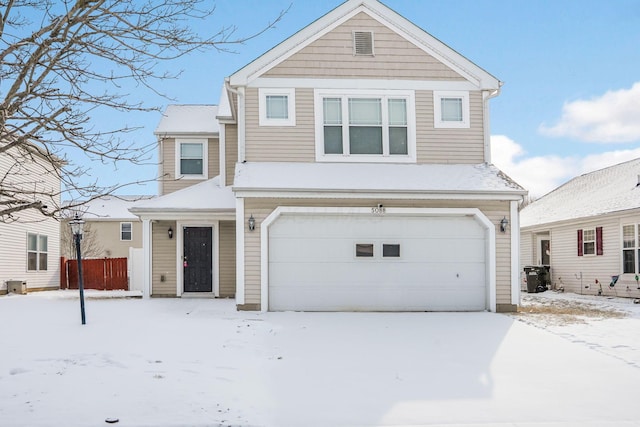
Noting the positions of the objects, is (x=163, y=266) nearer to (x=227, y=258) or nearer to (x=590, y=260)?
(x=227, y=258)

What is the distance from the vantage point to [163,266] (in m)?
16.6

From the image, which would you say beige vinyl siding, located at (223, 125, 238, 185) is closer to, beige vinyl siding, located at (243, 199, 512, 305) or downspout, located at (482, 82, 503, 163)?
beige vinyl siding, located at (243, 199, 512, 305)

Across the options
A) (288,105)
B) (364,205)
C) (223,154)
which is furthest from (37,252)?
(364,205)

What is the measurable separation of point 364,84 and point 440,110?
190 cm

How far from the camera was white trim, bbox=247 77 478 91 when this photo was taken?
1389cm

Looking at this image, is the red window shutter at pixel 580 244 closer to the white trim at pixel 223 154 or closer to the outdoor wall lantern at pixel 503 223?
the outdoor wall lantern at pixel 503 223

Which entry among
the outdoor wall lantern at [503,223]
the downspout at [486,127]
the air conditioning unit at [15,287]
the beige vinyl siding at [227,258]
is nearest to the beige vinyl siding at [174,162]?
the beige vinyl siding at [227,258]

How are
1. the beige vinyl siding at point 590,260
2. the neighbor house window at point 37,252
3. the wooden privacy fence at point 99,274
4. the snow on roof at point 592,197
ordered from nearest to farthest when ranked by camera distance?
the beige vinyl siding at point 590,260
the snow on roof at point 592,197
the neighbor house window at point 37,252
the wooden privacy fence at point 99,274

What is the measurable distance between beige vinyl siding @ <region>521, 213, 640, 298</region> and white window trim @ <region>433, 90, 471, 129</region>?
22.4ft

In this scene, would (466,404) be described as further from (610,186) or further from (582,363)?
(610,186)

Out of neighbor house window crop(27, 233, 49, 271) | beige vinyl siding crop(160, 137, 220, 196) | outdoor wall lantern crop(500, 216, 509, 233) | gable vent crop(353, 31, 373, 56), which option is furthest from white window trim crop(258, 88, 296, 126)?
neighbor house window crop(27, 233, 49, 271)

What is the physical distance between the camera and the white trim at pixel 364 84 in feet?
45.6

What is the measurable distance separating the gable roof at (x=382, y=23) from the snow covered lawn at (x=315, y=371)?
5.76 m

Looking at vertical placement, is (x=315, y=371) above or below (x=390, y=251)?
below
